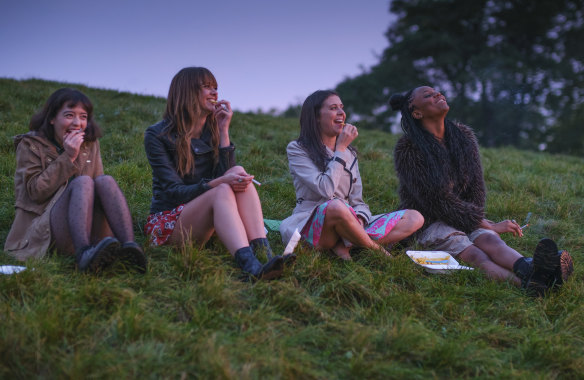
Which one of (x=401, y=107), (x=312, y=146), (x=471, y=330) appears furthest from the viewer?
(x=401, y=107)

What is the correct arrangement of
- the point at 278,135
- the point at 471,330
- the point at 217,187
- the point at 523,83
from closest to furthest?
the point at 471,330 < the point at 217,187 < the point at 278,135 < the point at 523,83

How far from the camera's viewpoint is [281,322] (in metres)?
2.40

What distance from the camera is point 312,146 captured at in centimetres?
380

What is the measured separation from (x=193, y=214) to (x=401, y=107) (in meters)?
2.19

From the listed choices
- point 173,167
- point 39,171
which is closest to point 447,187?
point 173,167

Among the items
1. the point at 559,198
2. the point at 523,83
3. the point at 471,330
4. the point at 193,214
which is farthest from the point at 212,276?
the point at 523,83

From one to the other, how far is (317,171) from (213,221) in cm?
100

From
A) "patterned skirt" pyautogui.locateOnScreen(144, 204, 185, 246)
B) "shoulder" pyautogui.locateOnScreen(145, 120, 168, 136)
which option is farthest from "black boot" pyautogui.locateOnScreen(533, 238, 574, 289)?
"shoulder" pyautogui.locateOnScreen(145, 120, 168, 136)

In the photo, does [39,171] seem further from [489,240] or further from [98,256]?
[489,240]

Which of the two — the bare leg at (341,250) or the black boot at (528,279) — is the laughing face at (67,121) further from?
the black boot at (528,279)

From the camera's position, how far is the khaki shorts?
11.8 ft

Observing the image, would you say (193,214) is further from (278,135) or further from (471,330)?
(278,135)

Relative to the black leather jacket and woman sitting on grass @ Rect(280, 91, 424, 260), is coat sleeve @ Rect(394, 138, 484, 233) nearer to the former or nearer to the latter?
woman sitting on grass @ Rect(280, 91, 424, 260)

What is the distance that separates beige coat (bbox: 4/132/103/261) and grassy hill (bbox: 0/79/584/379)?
149mm
